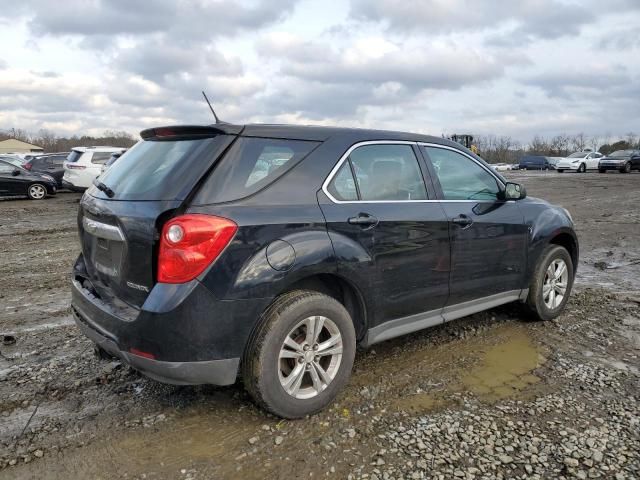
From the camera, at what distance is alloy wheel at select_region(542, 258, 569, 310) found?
471 centimetres

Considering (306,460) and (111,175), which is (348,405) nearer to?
(306,460)

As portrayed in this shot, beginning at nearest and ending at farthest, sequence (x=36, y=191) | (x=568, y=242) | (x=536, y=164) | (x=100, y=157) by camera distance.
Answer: (x=568, y=242) → (x=36, y=191) → (x=100, y=157) → (x=536, y=164)

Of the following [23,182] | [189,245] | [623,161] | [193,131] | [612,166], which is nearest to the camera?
[189,245]

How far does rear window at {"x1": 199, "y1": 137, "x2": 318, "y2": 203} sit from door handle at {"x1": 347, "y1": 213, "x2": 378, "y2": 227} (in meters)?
0.51

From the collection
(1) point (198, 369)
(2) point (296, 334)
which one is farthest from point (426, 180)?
(1) point (198, 369)

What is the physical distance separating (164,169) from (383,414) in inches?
79.2

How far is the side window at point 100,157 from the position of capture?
17.5 m

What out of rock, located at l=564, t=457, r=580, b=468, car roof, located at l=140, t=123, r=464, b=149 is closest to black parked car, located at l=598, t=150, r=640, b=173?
car roof, located at l=140, t=123, r=464, b=149

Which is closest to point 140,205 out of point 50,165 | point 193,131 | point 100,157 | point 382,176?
point 193,131

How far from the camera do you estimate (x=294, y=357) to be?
117 inches

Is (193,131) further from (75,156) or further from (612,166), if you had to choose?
A: (612,166)

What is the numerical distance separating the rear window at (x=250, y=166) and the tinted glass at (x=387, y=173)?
432 millimetres

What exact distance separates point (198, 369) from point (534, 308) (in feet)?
10.7

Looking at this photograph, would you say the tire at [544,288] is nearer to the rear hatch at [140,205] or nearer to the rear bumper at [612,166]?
the rear hatch at [140,205]
